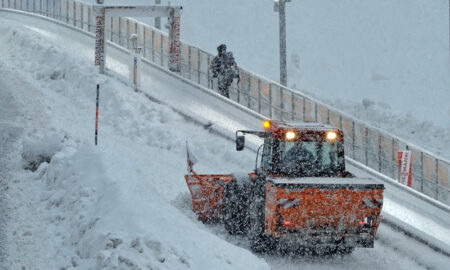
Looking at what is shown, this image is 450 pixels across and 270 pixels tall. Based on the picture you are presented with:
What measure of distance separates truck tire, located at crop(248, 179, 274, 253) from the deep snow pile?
132cm

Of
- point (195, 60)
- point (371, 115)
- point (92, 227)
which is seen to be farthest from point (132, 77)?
point (371, 115)

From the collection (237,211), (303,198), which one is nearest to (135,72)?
(237,211)

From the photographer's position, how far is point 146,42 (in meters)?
28.2

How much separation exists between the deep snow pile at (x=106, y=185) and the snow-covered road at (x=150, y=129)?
0.14 feet

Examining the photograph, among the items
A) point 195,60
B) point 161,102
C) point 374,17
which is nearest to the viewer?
point 161,102

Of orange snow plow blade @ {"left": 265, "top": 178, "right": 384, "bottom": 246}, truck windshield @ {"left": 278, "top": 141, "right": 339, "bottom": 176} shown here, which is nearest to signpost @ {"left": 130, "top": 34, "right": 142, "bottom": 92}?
truck windshield @ {"left": 278, "top": 141, "right": 339, "bottom": 176}

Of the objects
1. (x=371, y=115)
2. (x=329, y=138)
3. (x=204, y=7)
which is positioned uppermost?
(x=204, y=7)

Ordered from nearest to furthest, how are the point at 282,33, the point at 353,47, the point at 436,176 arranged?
the point at 436,176 < the point at 282,33 < the point at 353,47

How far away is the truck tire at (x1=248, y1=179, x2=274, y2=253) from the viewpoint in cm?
1116

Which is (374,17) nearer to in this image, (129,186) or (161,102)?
(161,102)

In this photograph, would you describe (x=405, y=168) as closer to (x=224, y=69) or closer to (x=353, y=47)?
(x=224, y=69)

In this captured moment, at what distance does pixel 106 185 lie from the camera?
9773 millimetres

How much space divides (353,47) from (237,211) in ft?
241

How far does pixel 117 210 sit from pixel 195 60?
18049mm
